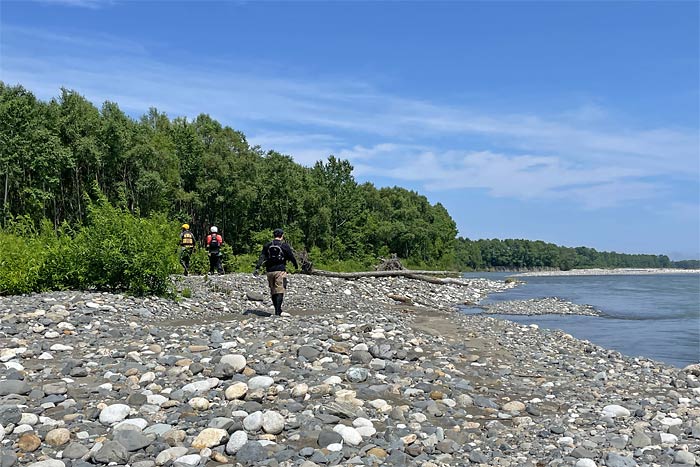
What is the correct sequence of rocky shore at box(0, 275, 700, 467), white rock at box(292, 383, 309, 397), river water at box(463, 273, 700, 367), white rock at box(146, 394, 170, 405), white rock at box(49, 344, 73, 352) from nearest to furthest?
rocky shore at box(0, 275, 700, 467), white rock at box(146, 394, 170, 405), white rock at box(292, 383, 309, 397), white rock at box(49, 344, 73, 352), river water at box(463, 273, 700, 367)

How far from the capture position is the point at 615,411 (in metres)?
6.03

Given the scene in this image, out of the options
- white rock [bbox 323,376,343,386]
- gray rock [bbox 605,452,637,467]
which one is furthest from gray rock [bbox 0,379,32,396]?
gray rock [bbox 605,452,637,467]

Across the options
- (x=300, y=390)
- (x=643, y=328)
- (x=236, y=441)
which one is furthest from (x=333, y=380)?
(x=643, y=328)

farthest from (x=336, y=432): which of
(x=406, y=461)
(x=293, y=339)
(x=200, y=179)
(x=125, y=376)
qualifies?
(x=200, y=179)

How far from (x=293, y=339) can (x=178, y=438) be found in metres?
3.86

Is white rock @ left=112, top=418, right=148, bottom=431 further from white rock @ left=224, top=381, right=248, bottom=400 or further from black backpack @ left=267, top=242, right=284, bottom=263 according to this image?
black backpack @ left=267, top=242, right=284, bottom=263

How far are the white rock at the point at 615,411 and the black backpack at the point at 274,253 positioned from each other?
24.9 ft

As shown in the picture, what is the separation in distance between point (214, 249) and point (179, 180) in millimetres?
29661

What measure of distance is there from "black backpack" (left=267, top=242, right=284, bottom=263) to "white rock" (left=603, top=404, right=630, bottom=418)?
759 centimetres

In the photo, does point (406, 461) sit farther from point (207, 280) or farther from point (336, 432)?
point (207, 280)

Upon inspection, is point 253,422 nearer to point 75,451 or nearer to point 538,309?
point 75,451

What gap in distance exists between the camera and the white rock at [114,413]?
5035mm

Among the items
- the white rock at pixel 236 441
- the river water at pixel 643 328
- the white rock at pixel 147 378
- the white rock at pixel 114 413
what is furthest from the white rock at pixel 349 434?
the river water at pixel 643 328

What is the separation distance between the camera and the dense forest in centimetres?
3850
